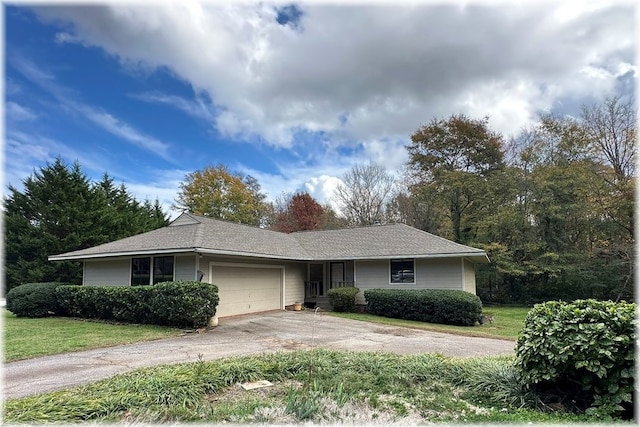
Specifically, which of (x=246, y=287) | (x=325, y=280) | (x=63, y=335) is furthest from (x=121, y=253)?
(x=325, y=280)

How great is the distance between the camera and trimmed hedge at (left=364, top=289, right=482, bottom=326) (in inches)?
535

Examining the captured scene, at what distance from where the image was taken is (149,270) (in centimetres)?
1355

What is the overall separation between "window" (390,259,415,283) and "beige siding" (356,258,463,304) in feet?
0.57

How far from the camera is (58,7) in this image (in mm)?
5641

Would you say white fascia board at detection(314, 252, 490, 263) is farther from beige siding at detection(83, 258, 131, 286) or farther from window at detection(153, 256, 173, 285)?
beige siding at detection(83, 258, 131, 286)

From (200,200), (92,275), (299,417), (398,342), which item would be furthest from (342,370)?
(200,200)

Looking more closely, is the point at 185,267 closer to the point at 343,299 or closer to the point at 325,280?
the point at 343,299

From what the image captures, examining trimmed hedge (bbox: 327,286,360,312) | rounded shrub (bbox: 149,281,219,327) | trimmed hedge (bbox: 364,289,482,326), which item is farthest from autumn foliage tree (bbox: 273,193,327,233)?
rounded shrub (bbox: 149,281,219,327)

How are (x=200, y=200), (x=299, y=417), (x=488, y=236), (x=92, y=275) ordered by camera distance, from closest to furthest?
1. (x=299, y=417)
2. (x=92, y=275)
3. (x=488, y=236)
4. (x=200, y=200)

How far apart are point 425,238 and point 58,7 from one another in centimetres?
1498

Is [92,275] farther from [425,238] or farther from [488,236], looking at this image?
[488,236]

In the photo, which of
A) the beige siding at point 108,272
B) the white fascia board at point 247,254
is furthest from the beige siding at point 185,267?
the beige siding at point 108,272

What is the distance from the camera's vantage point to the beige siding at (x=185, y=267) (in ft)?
41.3

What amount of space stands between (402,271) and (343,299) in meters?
2.82
